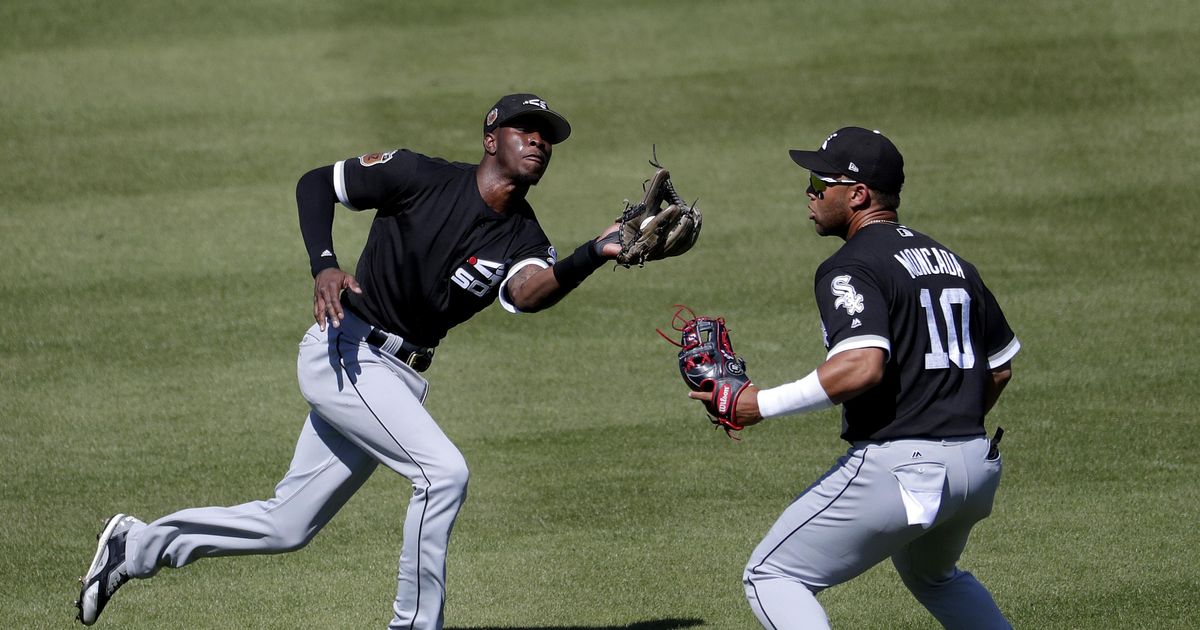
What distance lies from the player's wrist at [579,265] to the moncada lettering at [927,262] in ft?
4.25

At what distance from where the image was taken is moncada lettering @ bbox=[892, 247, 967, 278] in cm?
485

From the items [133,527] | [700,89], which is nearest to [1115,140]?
[700,89]

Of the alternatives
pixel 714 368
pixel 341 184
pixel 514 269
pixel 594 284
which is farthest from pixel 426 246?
pixel 594 284

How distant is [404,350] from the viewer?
607 cm

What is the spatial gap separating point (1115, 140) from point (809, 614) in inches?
405

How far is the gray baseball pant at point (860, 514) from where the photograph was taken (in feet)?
15.6

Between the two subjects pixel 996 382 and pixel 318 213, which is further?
pixel 318 213

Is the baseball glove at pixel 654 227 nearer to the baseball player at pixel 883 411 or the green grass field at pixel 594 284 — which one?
the baseball player at pixel 883 411

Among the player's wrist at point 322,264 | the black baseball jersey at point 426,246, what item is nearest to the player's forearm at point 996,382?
the black baseball jersey at point 426,246

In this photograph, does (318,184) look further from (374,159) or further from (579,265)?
(579,265)

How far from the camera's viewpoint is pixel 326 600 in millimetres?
6613

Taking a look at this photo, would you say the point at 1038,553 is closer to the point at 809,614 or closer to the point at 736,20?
the point at 809,614

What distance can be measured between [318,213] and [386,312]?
554 mm

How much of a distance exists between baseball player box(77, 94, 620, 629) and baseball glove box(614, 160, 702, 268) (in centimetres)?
14
